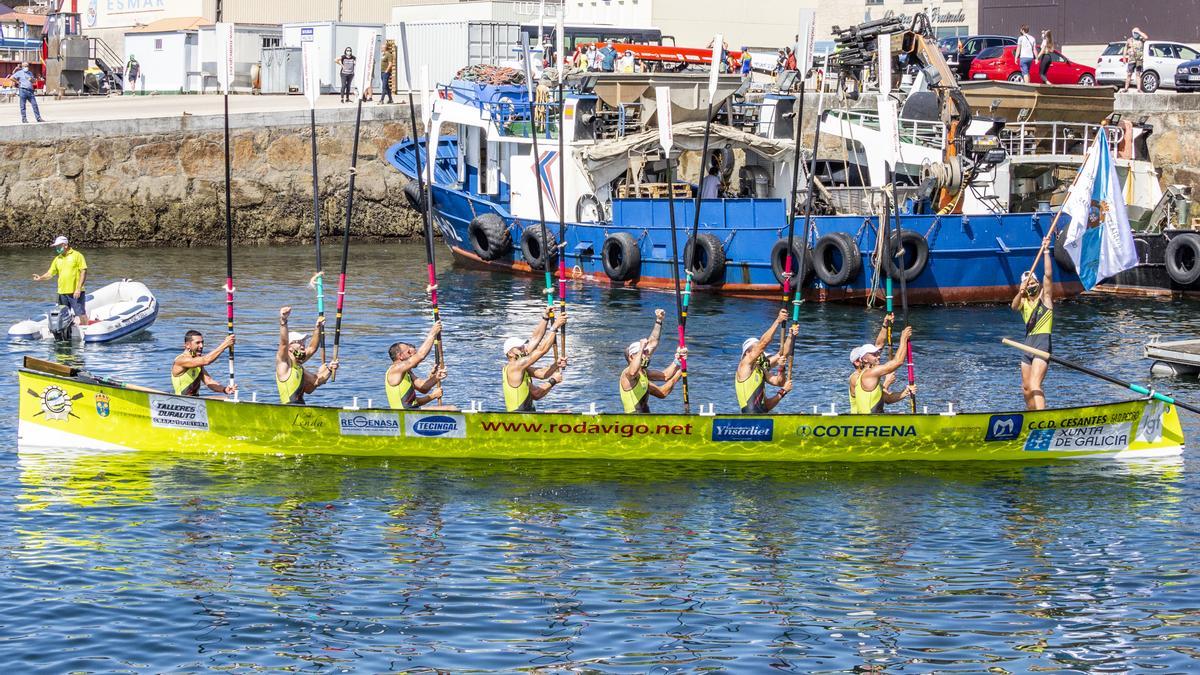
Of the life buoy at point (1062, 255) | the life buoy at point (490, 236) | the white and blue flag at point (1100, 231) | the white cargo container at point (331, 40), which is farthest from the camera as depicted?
the white cargo container at point (331, 40)

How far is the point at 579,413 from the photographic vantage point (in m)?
18.6

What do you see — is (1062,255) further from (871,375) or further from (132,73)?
(132,73)

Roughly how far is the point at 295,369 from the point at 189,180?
2363cm

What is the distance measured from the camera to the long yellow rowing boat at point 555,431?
61.1 feet

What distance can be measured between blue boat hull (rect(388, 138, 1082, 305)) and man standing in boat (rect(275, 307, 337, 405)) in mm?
14454

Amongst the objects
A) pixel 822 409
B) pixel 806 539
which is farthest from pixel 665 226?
pixel 806 539

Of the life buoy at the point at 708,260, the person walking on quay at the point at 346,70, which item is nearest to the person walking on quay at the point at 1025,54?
the life buoy at the point at 708,260

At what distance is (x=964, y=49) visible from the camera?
154 ft

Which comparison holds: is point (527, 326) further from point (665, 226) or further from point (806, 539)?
point (806, 539)

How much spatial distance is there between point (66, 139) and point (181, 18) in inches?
812

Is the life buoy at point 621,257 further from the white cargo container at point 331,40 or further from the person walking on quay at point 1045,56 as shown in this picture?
the white cargo container at point 331,40

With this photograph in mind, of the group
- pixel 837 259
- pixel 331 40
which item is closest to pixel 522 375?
pixel 837 259

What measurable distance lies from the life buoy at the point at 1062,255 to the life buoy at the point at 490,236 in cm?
1211

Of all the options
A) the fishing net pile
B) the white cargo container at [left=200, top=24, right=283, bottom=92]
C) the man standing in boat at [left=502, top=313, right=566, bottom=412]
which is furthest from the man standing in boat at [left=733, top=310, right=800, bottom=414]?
the white cargo container at [left=200, top=24, right=283, bottom=92]
